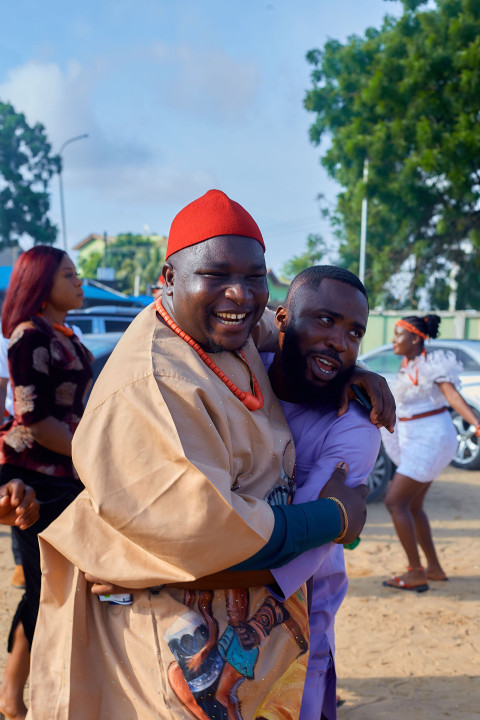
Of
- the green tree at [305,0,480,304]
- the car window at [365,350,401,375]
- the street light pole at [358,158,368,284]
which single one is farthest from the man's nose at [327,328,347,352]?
the street light pole at [358,158,368,284]

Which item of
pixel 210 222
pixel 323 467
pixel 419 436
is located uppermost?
pixel 210 222

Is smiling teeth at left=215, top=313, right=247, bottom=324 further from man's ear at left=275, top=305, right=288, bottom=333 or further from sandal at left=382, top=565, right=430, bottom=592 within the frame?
sandal at left=382, top=565, right=430, bottom=592

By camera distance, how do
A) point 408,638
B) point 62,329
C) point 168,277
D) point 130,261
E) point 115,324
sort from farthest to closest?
point 130,261
point 115,324
point 408,638
point 62,329
point 168,277

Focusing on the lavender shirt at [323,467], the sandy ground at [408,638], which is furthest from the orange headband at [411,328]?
the lavender shirt at [323,467]

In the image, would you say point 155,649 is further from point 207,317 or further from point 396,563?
point 396,563

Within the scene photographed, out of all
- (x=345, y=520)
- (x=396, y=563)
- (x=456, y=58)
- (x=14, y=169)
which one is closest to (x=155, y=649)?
(x=345, y=520)

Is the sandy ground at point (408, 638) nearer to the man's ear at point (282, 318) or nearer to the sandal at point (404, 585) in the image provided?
the sandal at point (404, 585)

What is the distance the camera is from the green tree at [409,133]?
1798 centimetres

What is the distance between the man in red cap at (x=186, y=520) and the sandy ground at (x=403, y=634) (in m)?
2.19

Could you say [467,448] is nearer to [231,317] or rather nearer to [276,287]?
[231,317]

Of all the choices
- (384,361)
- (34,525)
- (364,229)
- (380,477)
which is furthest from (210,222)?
(364,229)

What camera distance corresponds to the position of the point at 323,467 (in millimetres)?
1824

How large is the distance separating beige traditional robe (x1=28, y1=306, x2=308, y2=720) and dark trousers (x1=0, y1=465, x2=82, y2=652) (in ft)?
4.08

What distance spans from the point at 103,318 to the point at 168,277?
25.8ft
